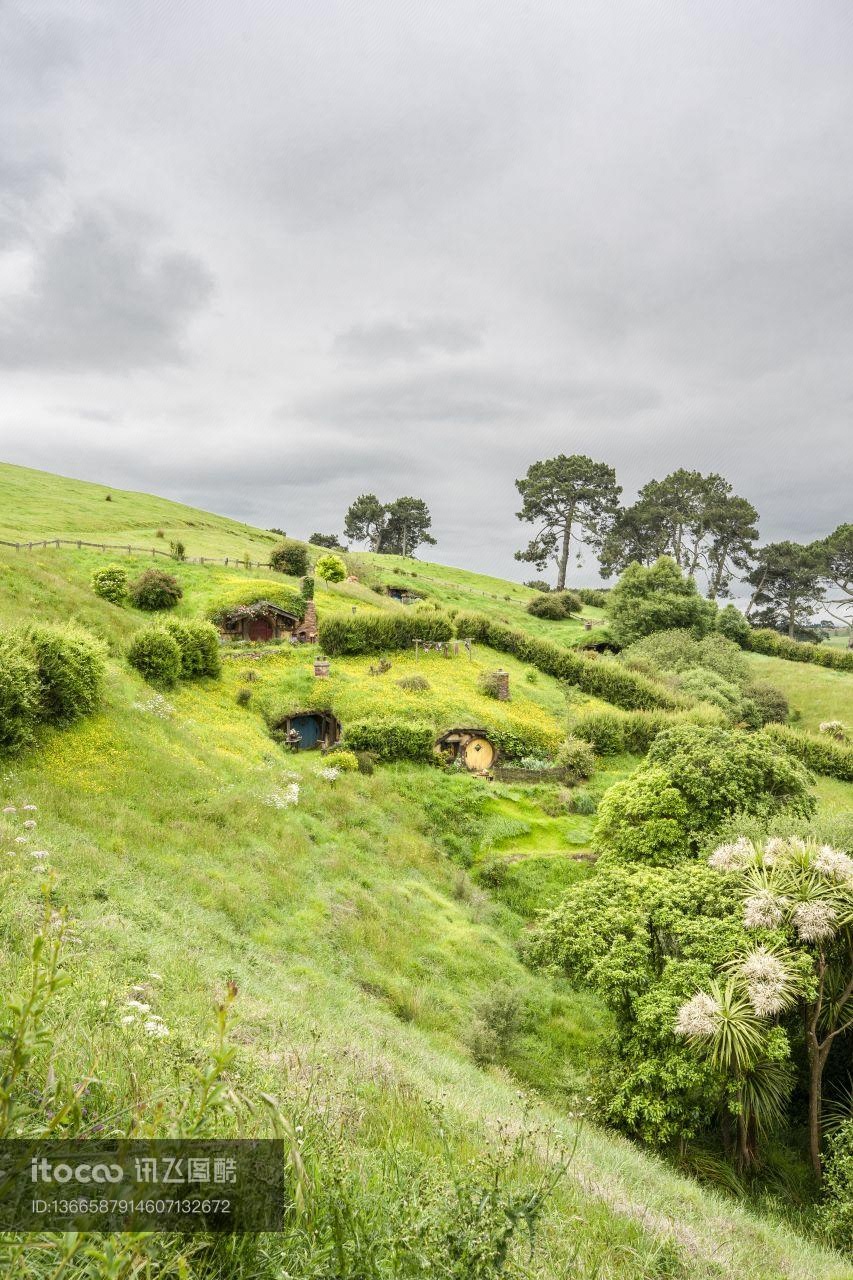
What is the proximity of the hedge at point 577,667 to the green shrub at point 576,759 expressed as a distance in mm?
9727

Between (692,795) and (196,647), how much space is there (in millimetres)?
21578

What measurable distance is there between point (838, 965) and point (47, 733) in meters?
18.3

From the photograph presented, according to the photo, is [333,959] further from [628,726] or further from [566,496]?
[566,496]

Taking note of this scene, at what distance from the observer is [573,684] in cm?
3922

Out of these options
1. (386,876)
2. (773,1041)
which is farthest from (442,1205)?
(386,876)

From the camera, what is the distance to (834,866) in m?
10.5

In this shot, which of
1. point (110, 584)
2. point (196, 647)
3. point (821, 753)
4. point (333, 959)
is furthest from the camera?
point (110, 584)

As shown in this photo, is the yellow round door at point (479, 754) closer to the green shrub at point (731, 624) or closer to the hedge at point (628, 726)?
the hedge at point (628, 726)

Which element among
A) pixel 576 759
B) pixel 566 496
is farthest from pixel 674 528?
pixel 576 759

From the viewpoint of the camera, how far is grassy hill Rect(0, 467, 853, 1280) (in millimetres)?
3732

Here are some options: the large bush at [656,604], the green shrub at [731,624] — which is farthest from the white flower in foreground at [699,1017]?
the green shrub at [731,624]

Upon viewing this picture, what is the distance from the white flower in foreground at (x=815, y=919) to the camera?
991 centimetres

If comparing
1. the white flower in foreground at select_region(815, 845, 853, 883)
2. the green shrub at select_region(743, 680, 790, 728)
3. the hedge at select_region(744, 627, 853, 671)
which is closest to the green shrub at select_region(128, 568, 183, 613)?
the white flower in foreground at select_region(815, 845, 853, 883)

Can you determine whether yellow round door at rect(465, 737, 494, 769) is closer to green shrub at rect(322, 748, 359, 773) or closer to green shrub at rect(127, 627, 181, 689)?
green shrub at rect(322, 748, 359, 773)
